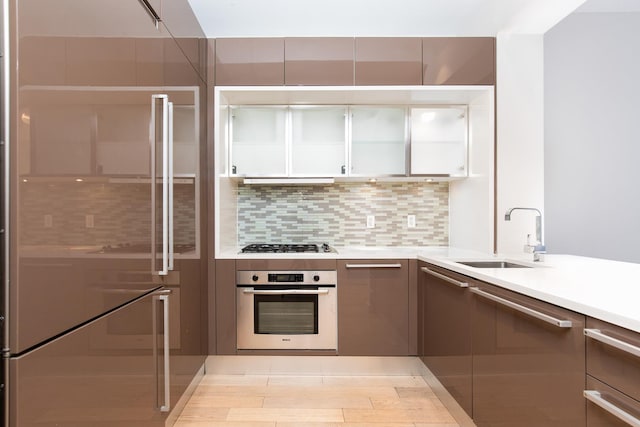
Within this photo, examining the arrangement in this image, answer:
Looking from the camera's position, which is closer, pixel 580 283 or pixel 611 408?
pixel 611 408

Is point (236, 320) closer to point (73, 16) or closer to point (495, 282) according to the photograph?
point (495, 282)

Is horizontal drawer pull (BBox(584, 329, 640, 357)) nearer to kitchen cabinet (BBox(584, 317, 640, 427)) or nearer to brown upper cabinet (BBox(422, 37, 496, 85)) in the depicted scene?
kitchen cabinet (BBox(584, 317, 640, 427))

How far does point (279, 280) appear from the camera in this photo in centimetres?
278

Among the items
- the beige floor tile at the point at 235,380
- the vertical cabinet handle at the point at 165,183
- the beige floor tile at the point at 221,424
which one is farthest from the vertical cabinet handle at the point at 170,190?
the beige floor tile at the point at 235,380

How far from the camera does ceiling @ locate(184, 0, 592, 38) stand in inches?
103

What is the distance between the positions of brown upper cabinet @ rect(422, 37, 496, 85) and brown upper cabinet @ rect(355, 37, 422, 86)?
0.08m

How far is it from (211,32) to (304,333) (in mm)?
2527

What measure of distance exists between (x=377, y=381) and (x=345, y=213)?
4.56 ft

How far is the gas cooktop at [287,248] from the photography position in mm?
2971

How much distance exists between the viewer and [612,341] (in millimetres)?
986

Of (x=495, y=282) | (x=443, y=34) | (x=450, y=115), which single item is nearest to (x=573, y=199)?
(x=450, y=115)

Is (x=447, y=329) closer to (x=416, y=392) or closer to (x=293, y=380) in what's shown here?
(x=416, y=392)

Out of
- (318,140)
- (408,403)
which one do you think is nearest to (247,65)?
(318,140)

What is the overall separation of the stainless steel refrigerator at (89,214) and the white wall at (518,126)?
2.20 m
